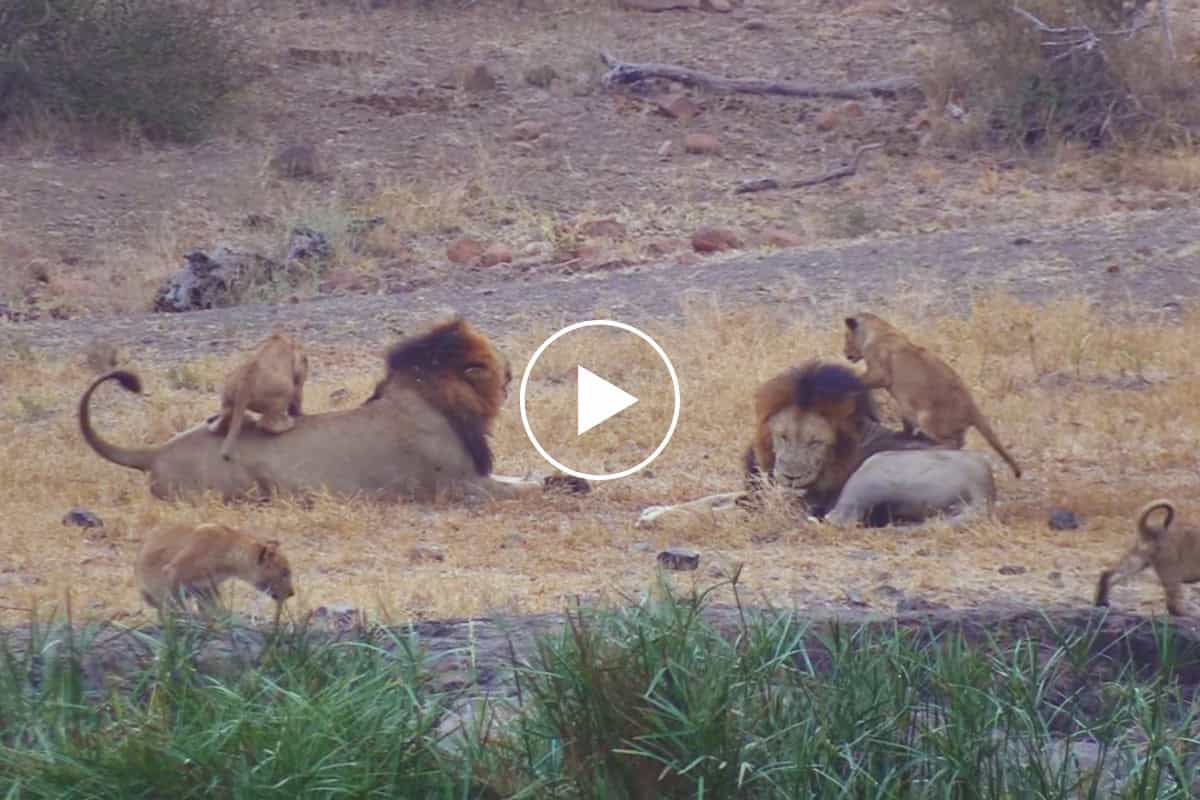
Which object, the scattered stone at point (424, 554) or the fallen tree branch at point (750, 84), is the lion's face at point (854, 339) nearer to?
the scattered stone at point (424, 554)

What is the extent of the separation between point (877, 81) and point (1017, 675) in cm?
1800

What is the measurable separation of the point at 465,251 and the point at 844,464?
9.02 metres

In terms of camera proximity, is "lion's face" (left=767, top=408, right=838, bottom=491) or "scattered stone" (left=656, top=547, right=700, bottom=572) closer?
"scattered stone" (left=656, top=547, right=700, bottom=572)

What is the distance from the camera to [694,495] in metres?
9.26

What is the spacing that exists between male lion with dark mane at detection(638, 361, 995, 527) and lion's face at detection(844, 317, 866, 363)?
2.28 ft

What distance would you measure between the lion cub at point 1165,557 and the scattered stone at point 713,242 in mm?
9978

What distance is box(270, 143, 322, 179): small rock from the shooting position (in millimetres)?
20141

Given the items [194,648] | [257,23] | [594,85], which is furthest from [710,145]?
[194,648]

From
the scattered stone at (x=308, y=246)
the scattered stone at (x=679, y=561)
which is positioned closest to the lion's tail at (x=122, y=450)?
the scattered stone at (x=679, y=561)

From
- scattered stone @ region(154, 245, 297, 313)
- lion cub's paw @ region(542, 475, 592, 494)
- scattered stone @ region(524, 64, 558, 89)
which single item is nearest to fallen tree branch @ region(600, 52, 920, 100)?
scattered stone @ region(524, 64, 558, 89)

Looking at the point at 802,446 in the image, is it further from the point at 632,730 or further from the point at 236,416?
the point at 632,730

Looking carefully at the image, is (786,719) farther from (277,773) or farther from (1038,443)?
(1038,443)

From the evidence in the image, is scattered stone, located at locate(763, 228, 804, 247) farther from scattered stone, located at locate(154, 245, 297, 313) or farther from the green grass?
the green grass

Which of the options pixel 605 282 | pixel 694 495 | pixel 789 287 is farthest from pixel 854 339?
pixel 605 282
